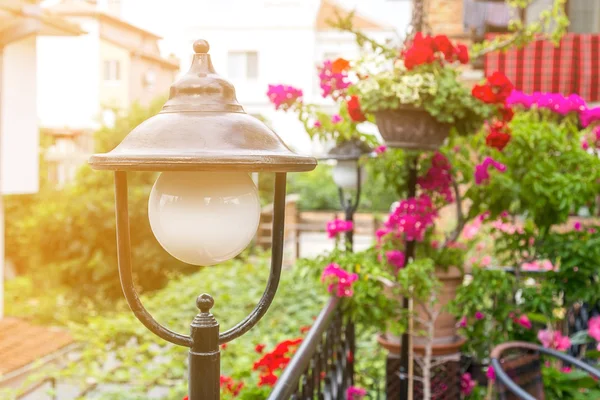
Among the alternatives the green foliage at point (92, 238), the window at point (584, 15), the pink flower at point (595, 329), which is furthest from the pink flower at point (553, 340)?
the green foliage at point (92, 238)

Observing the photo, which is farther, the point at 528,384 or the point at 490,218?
the point at 490,218

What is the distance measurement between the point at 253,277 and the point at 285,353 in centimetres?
480

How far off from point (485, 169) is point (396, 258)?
2.02ft

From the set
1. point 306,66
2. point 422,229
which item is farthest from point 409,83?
point 306,66

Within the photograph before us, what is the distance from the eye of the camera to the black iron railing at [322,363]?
1.88 metres

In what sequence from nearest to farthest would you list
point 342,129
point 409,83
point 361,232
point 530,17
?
point 409,83
point 342,129
point 530,17
point 361,232

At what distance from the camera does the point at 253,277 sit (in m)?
7.67

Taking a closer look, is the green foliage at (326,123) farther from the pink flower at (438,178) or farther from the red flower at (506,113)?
the red flower at (506,113)

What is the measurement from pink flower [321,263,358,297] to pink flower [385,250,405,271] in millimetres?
287

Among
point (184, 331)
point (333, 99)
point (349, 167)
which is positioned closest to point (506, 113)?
point (333, 99)

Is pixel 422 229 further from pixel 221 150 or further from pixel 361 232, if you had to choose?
pixel 361 232

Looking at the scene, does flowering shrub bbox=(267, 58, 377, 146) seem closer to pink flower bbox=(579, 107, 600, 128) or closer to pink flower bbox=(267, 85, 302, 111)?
pink flower bbox=(267, 85, 302, 111)

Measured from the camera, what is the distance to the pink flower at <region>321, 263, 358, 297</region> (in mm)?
2965

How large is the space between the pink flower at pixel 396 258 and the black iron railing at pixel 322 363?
1.13 feet
